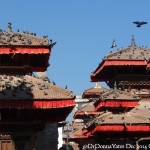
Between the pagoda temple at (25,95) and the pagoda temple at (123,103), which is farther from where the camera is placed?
the pagoda temple at (123,103)

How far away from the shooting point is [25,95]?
18.1 m

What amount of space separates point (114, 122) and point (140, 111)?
14.1 ft

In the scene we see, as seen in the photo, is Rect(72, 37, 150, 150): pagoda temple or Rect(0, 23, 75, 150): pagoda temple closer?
Rect(0, 23, 75, 150): pagoda temple

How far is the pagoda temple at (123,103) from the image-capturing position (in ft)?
86.9

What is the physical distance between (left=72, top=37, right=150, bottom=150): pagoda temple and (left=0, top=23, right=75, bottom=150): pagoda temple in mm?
6590

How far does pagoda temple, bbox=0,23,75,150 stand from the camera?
1794 cm

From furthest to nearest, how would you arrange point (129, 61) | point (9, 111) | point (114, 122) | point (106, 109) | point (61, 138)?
1. point (61, 138)
2. point (129, 61)
3. point (106, 109)
4. point (114, 122)
5. point (9, 111)

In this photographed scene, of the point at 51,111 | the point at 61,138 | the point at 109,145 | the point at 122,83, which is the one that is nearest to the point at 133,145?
the point at 109,145

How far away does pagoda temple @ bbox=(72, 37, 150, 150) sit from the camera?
1043 inches

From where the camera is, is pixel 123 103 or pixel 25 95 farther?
pixel 123 103

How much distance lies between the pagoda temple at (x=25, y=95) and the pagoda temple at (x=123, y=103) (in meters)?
6.59

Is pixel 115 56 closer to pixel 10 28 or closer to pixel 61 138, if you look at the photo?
pixel 10 28

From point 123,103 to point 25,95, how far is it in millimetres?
11430

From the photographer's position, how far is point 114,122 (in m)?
26.3
